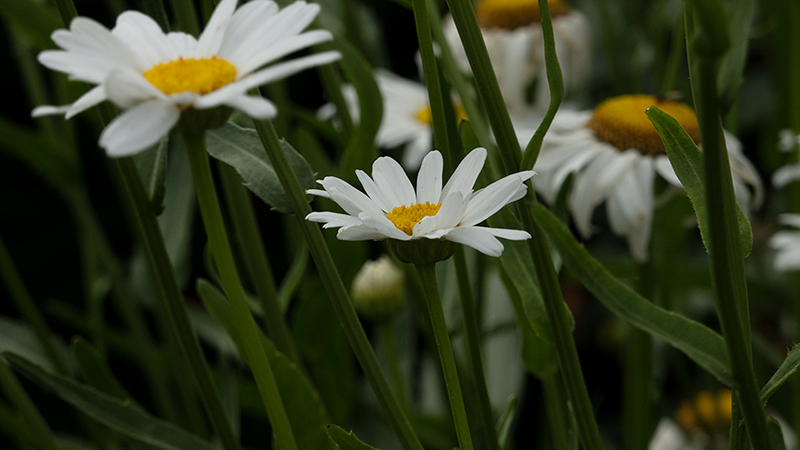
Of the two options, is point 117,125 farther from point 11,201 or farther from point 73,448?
point 11,201

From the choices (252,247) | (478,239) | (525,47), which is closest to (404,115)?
(525,47)

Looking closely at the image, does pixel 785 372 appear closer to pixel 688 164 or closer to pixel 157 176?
pixel 688 164

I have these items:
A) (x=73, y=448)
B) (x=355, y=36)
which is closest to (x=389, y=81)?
(x=355, y=36)

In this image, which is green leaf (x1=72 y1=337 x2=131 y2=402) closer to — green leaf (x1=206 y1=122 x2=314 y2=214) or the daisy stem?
green leaf (x1=206 y1=122 x2=314 y2=214)

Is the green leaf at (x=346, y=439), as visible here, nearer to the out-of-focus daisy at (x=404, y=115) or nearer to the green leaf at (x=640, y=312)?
the green leaf at (x=640, y=312)

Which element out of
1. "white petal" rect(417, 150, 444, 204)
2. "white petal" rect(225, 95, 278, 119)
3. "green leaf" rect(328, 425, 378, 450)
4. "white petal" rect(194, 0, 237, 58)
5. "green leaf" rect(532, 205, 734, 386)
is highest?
"white petal" rect(194, 0, 237, 58)

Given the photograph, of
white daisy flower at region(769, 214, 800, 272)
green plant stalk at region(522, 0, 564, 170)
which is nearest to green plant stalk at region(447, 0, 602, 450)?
green plant stalk at region(522, 0, 564, 170)
